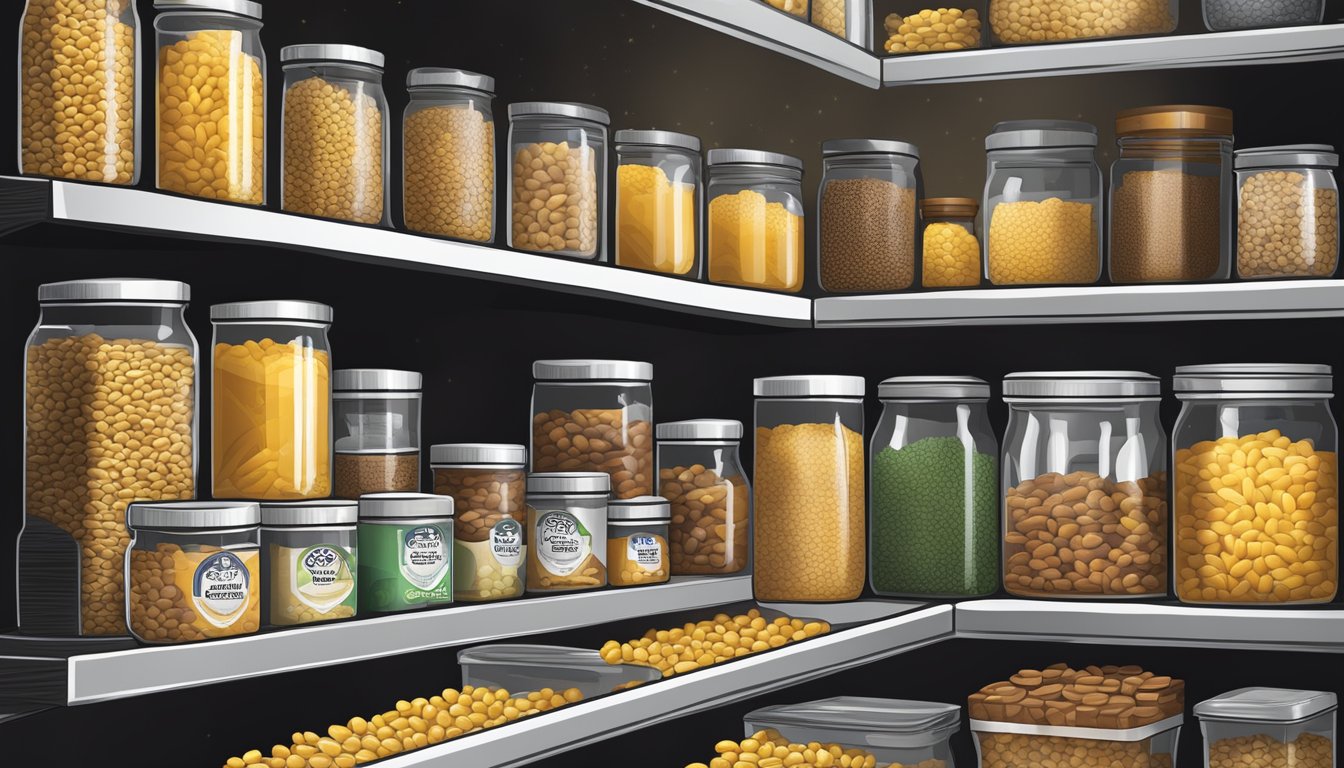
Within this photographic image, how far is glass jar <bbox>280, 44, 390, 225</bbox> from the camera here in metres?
1.31

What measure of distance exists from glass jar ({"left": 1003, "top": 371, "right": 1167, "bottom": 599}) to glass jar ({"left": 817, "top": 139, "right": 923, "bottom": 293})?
243mm

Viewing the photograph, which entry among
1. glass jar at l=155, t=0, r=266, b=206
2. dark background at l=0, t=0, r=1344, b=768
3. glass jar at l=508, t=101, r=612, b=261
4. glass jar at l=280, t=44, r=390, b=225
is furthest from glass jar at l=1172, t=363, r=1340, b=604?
glass jar at l=155, t=0, r=266, b=206

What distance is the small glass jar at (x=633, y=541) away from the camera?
62.4 inches

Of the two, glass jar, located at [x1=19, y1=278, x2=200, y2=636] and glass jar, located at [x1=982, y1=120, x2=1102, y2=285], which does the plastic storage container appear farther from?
glass jar, located at [x1=19, y1=278, x2=200, y2=636]

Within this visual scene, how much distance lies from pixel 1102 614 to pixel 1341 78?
0.88m

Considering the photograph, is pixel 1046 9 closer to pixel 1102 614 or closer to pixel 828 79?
pixel 828 79

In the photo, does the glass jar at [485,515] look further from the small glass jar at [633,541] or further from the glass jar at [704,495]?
the glass jar at [704,495]

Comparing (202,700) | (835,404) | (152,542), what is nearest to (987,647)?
(835,404)

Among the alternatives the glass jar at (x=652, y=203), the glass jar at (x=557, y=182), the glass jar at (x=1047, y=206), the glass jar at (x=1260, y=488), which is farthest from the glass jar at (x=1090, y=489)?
the glass jar at (x=557, y=182)

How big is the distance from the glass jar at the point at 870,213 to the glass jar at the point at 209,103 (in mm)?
1016

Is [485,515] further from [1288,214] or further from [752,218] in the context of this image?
[1288,214]

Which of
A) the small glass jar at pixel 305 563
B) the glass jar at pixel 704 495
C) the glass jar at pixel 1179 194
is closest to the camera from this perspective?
the small glass jar at pixel 305 563

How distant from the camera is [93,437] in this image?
109 cm

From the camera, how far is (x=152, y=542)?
1054 millimetres
